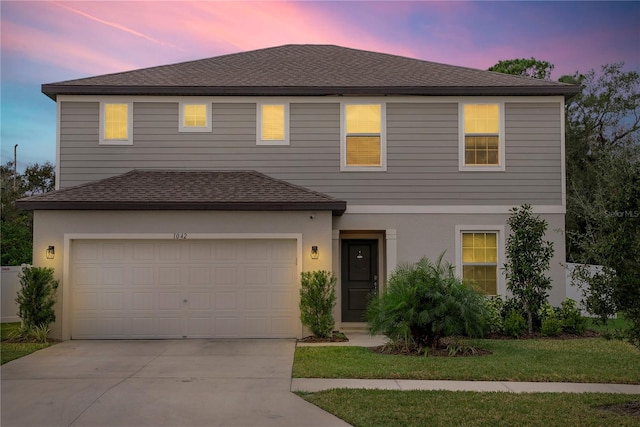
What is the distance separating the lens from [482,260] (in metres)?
16.1

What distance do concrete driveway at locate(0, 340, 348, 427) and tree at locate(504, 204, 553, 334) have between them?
522cm

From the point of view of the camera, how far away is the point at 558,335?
14648 mm

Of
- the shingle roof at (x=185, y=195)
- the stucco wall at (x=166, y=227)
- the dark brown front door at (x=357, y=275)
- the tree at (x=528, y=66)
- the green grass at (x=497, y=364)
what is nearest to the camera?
the green grass at (x=497, y=364)

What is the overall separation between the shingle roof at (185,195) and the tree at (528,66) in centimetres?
2031

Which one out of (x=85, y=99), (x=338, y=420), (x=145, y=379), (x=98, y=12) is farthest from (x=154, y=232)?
(x=338, y=420)

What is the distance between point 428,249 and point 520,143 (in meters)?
3.29

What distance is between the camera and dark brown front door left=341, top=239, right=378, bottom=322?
55.5 feet

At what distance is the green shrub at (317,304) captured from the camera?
14.1 m

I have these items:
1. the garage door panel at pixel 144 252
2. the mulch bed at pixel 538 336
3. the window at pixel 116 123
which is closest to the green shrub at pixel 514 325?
the mulch bed at pixel 538 336

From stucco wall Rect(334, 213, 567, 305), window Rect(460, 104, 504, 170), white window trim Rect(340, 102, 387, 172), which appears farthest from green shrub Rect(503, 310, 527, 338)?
white window trim Rect(340, 102, 387, 172)

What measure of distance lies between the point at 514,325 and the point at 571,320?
1390 millimetres

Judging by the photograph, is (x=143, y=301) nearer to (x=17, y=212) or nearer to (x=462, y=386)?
(x=462, y=386)

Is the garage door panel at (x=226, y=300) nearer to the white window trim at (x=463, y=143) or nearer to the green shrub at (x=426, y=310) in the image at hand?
the green shrub at (x=426, y=310)

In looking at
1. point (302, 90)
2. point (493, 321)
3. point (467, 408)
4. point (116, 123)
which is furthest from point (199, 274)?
point (467, 408)
